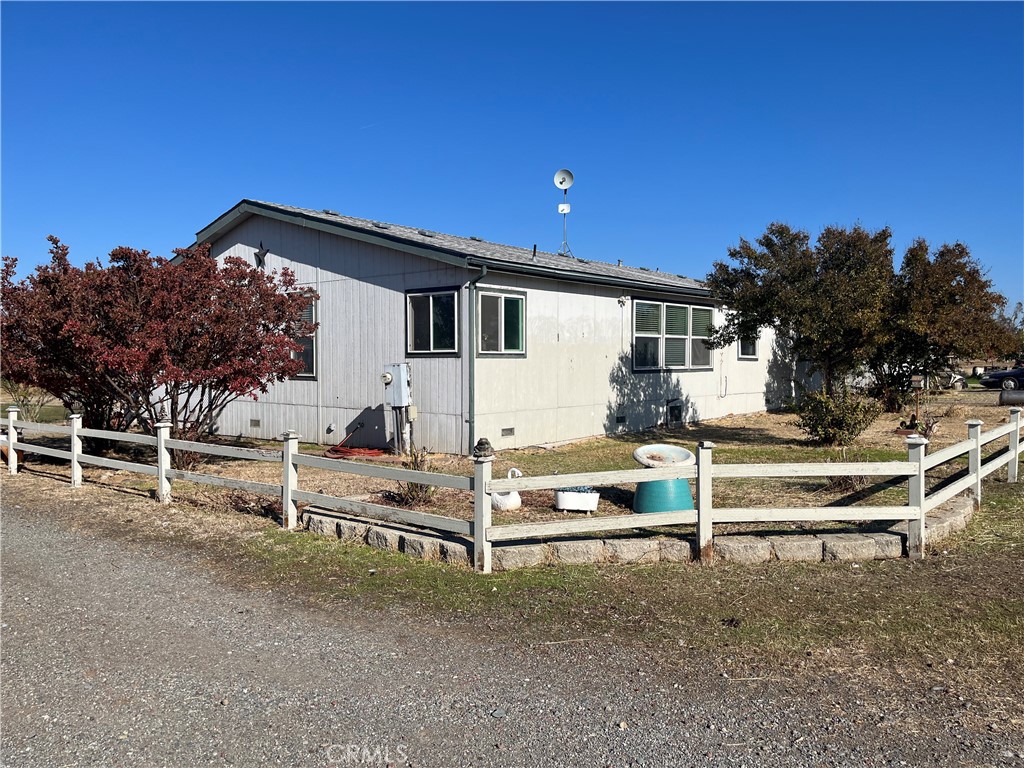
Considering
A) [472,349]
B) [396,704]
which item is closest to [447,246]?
[472,349]

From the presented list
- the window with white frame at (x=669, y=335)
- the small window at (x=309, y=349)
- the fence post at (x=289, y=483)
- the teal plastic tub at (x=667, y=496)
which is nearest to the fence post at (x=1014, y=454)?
the teal plastic tub at (x=667, y=496)

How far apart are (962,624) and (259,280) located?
10048 mm

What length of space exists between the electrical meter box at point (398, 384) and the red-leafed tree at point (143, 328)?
1.59 m

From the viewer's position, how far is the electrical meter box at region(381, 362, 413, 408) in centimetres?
1258

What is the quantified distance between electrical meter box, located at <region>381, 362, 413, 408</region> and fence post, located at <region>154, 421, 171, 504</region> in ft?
13.8

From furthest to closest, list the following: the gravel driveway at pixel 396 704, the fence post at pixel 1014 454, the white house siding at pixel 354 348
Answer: the white house siding at pixel 354 348 < the fence post at pixel 1014 454 < the gravel driveway at pixel 396 704

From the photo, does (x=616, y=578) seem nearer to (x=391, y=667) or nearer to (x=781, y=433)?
(x=391, y=667)

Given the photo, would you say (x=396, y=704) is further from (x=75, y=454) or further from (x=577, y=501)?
(x=75, y=454)

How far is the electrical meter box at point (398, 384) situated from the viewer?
1258 cm

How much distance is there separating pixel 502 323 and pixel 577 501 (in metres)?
5.64

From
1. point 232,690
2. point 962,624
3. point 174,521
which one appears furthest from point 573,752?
point 174,521

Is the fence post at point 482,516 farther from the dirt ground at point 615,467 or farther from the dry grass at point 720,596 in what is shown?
the dirt ground at point 615,467

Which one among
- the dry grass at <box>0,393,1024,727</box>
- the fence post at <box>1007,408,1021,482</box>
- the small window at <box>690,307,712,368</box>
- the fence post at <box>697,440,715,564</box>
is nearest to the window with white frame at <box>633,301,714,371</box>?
the small window at <box>690,307,712,368</box>

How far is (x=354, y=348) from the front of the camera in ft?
45.6
